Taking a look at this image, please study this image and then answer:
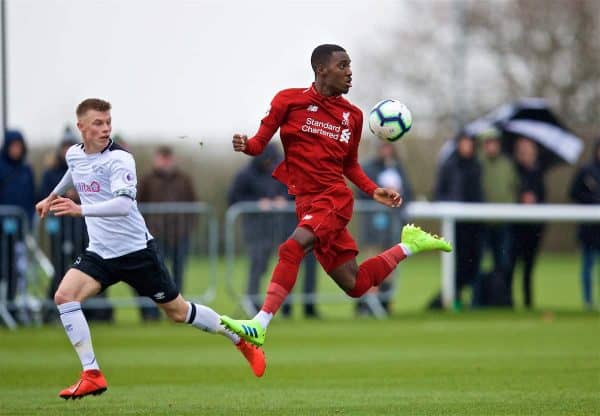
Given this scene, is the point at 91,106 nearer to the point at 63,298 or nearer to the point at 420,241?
the point at 63,298

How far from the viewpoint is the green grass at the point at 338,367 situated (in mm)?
9555

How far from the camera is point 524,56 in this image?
129 ft

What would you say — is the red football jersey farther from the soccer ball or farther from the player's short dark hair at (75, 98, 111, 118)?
the player's short dark hair at (75, 98, 111, 118)

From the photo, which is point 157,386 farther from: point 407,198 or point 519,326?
point 407,198

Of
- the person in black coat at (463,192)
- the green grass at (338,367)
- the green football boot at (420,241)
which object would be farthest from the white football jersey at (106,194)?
the person in black coat at (463,192)

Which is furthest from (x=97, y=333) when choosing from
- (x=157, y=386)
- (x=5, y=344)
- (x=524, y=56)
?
(x=524, y=56)

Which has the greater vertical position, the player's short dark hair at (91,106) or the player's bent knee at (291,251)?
the player's short dark hair at (91,106)

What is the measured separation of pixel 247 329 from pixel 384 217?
34.9 ft

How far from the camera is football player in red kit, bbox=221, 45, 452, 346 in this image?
32.7 ft

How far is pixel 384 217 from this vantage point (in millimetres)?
20078

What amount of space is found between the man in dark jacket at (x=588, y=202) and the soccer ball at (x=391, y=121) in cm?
1036

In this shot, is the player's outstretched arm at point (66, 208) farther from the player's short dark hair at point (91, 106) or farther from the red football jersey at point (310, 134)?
the red football jersey at point (310, 134)

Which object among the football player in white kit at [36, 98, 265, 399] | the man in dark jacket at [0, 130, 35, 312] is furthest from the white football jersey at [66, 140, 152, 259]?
the man in dark jacket at [0, 130, 35, 312]

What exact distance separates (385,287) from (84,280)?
408 inches
